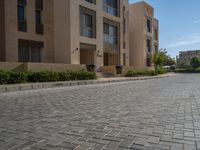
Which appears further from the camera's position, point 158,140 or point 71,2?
point 71,2

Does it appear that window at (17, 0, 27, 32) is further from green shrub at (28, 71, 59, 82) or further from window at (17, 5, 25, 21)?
green shrub at (28, 71, 59, 82)

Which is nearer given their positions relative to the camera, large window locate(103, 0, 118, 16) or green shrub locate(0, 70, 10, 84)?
green shrub locate(0, 70, 10, 84)

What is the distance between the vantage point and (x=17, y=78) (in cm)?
1362

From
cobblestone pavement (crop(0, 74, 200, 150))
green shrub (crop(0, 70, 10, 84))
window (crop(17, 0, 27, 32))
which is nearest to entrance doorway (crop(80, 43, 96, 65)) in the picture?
window (crop(17, 0, 27, 32))

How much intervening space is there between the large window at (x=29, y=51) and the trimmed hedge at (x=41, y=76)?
207 inches

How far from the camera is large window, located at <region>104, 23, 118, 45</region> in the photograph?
27719 millimetres

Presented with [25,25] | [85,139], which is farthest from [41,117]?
[25,25]

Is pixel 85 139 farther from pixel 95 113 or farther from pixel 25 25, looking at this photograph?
Answer: pixel 25 25

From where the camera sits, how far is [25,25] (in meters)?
19.6

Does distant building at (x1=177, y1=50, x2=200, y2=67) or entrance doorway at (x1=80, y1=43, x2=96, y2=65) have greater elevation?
distant building at (x1=177, y1=50, x2=200, y2=67)

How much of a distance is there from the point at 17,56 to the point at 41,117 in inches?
591

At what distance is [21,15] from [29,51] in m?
3.48

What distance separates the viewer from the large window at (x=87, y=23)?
2315 centimetres

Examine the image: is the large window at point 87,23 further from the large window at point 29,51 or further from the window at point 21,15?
the window at point 21,15
